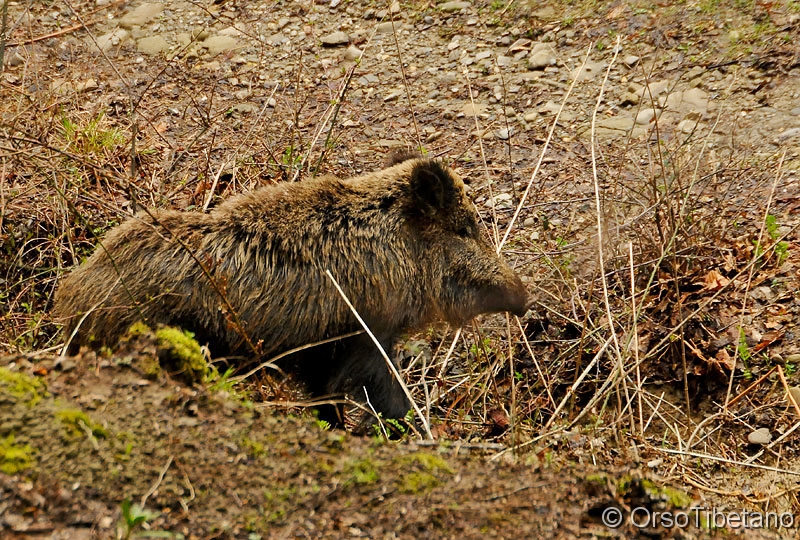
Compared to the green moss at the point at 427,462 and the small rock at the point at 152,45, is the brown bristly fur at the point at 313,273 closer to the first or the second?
the green moss at the point at 427,462

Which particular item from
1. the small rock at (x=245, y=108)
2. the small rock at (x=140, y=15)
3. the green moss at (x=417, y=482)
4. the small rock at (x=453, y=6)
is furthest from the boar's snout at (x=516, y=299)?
the small rock at (x=140, y=15)

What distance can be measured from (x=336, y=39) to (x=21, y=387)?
24.7ft

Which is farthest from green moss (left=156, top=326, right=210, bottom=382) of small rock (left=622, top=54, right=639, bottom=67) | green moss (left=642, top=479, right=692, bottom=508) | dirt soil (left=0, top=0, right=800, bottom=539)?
small rock (left=622, top=54, right=639, bottom=67)

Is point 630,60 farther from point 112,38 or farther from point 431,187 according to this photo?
point 112,38

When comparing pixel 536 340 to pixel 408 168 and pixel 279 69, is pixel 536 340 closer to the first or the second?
pixel 408 168

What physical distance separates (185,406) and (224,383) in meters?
0.52

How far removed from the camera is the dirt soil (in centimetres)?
317

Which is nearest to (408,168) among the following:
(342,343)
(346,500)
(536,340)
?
(342,343)

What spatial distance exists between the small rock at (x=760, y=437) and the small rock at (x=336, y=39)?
6359mm

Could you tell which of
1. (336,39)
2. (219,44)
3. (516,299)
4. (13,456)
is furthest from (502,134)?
(13,456)

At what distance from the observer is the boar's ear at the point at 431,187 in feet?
18.0

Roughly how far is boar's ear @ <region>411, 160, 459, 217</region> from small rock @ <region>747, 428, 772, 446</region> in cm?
250

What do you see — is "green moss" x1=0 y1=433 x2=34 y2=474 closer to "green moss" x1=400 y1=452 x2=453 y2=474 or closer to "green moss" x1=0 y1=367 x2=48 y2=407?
"green moss" x1=0 y1=367 x2=48 y2=407

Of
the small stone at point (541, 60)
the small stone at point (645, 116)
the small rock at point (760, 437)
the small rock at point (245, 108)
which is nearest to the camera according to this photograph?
the small rock at point (760, 437)
